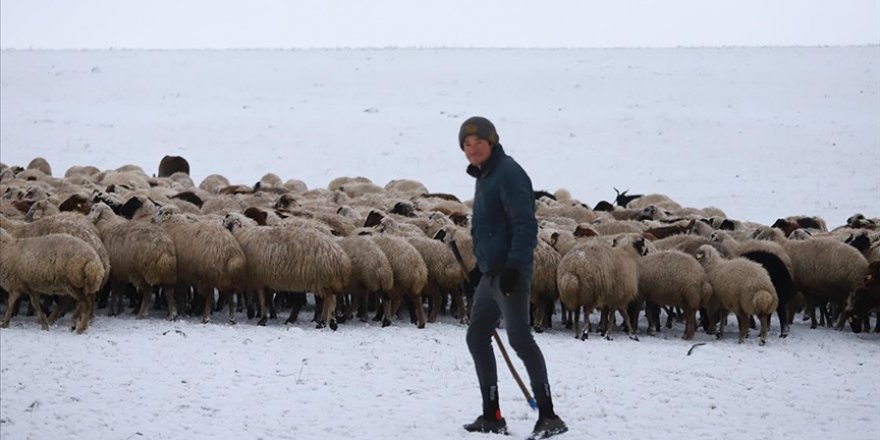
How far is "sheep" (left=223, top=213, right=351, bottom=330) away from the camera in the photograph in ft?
38.2

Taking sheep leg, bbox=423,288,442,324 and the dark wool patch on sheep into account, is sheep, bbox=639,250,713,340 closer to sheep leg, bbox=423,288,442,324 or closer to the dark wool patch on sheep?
the dark wool patch on sheep

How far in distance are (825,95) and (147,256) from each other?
38.2 m

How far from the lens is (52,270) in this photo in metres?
10.5

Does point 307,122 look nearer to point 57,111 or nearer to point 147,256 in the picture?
point 57,111

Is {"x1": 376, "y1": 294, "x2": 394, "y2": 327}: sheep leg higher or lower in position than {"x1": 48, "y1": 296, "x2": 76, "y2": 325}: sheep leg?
higher

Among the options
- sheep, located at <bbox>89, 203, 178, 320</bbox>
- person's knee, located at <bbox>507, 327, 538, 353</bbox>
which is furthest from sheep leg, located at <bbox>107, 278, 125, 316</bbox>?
person's knee, located at <bbox>507, 327, 538, 353</bbox>

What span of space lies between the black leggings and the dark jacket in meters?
0.13

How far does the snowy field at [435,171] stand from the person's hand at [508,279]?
116cm

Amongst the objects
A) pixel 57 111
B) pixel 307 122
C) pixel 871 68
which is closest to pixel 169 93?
pixel 57 111

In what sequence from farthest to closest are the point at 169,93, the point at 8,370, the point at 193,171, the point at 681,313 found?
the point at 169,93 < the point at 193,171 < the point at 681,313 < the point at 8,370

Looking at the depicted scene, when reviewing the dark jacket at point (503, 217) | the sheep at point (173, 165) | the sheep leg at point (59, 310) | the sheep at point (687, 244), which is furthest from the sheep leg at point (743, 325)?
the sheep at point (173, 165)

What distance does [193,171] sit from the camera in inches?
1330

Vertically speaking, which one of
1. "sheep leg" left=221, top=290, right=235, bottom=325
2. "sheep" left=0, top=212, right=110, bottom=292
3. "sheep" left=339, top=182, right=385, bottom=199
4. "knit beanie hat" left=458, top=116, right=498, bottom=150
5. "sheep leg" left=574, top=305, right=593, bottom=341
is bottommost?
"sheep leg" left=221, top=290, right=235, bottom=325

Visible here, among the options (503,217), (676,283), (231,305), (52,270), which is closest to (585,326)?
(676,283)
